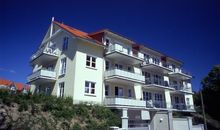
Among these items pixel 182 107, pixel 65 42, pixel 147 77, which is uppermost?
pixel 65 42

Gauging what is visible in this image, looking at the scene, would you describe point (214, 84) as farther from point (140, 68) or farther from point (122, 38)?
point (122, 38)

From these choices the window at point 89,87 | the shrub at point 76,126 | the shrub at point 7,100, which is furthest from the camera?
the window at point 89,87

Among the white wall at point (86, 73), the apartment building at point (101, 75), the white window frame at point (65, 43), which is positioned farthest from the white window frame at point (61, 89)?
the white window frame at point (65, 43)

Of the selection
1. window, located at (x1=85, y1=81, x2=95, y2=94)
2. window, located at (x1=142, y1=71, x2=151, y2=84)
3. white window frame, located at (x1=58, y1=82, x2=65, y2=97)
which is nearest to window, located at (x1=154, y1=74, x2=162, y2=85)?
window, located at (x1=142, y1=71, x2=151, y2=84)

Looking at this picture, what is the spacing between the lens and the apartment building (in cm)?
2230

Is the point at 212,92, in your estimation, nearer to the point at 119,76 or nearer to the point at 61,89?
the point at 119,76

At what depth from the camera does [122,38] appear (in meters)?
28.2

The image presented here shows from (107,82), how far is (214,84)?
33.2 meters

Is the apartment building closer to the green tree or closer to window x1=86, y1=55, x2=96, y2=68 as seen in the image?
window x1=86, y1=55, x2=96, y2=68

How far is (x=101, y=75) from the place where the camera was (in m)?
24.2

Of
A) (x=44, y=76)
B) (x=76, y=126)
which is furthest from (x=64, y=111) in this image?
(x=44, y=76)

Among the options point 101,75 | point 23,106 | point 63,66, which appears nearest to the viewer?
point 23,106

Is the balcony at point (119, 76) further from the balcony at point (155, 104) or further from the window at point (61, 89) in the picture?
the window at point (61, 89)

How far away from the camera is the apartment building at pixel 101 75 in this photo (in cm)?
2230
